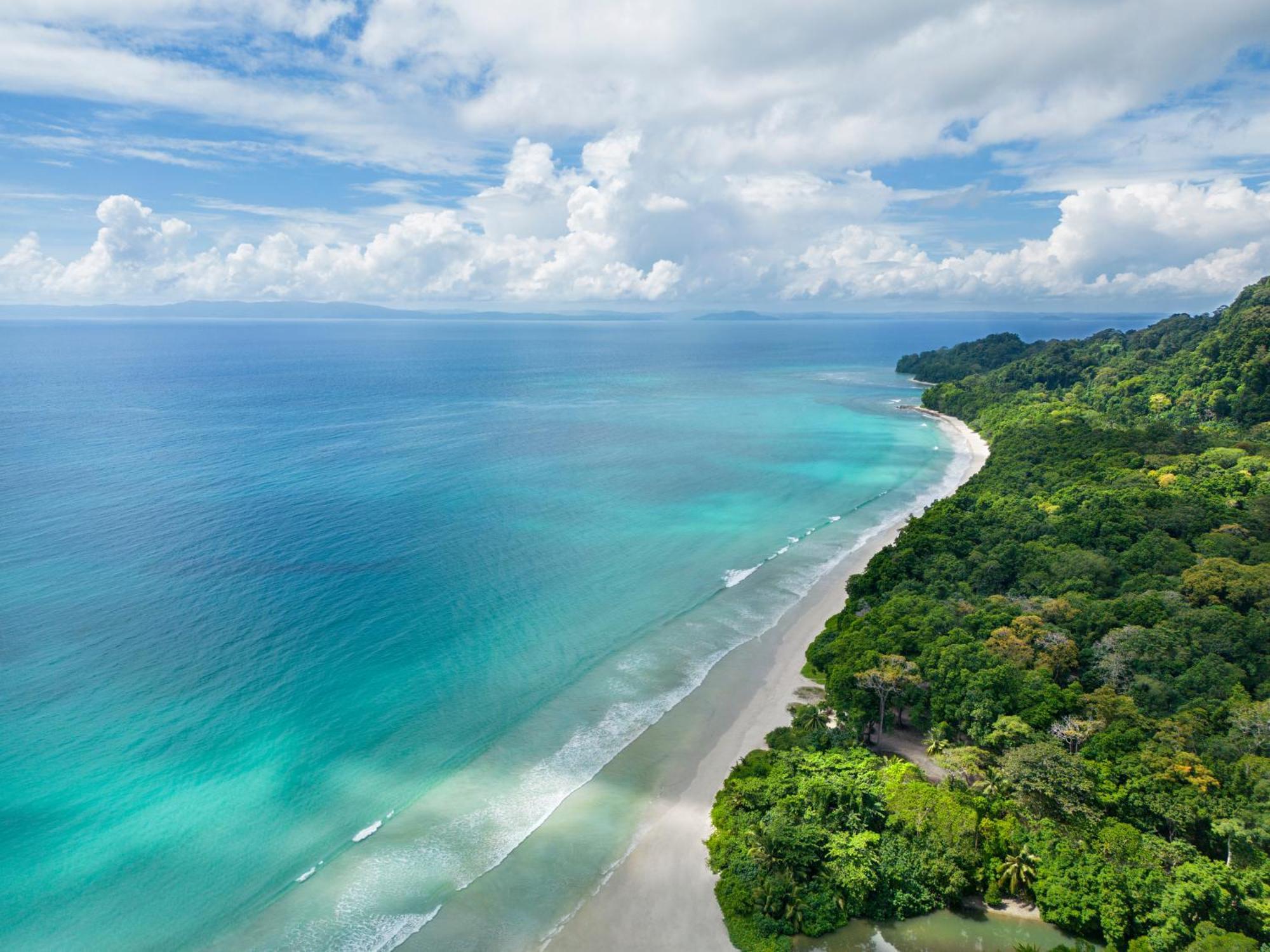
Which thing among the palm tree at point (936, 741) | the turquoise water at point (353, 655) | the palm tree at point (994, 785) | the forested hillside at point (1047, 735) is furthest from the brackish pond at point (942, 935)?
the turquoise water at point (353, 655)

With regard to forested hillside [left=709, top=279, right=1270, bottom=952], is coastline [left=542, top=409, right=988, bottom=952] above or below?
below

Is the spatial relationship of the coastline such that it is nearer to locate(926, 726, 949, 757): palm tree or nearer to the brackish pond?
the brackish pond

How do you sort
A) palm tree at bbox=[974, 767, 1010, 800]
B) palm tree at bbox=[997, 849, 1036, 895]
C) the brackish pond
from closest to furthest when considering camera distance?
1. the brackish pond
2. palm tree at bbox=[997, 849, 1036, 895]
3. palm tree at bbox=[974, 767, 1010, 800]

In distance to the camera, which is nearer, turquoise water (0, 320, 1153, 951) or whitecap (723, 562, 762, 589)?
turquoise water (0, 320, 1153, 951)

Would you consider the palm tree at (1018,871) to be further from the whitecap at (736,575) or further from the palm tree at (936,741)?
→ the whitecap at (736,575)

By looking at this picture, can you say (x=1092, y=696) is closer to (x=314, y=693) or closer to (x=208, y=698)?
(x=314, y=693)

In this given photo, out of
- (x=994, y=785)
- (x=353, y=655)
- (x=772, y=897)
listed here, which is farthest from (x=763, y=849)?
(x=353, y=655)

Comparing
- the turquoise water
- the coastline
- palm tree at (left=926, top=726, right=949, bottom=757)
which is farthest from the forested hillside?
the turquoise water
